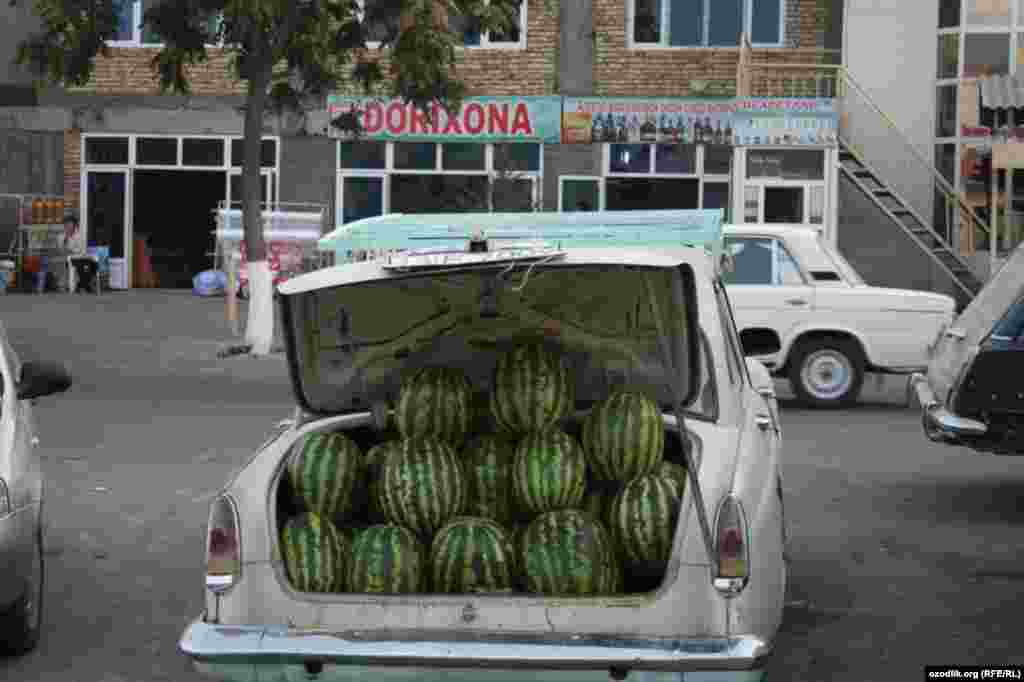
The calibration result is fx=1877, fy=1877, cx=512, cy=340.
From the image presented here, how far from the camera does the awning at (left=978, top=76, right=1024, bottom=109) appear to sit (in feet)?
93.2

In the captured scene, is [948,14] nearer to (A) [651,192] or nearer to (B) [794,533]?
(A) [651,192]

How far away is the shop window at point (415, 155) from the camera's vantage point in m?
35.9

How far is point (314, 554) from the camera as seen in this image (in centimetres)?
601

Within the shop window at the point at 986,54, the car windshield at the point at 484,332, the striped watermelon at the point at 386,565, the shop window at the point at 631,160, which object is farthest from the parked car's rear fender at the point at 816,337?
the shop window at the point at 631,160

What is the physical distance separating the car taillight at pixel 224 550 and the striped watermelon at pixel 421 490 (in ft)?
1.91

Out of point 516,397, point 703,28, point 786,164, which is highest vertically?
point 703,28

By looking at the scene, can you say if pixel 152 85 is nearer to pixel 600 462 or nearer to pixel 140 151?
pixel 140 151

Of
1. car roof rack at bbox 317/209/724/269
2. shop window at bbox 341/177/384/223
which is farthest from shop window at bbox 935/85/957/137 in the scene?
car roof rack at bbox 317/209/724/269

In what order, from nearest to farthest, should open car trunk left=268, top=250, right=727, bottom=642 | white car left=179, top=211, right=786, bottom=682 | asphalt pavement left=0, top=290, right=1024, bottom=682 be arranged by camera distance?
1. white car left=179, top=211, right=786, bottom=682
2. open car trunk left=268, top=250, right=727, bottom=642
3. asphalt pavement left=0, top=290, right=1024, bottom=682

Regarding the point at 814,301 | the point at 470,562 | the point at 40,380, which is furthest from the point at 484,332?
the point at 814,301

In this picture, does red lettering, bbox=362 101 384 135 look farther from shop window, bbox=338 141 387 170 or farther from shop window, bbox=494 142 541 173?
shop window, bbox=494 142 541 173

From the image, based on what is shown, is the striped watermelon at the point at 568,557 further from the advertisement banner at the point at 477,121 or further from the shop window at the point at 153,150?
the shop window at the point at 153,150

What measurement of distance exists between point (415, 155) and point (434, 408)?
29.5 m

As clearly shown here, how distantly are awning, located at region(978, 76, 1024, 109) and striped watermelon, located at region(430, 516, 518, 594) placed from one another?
23.7 m
